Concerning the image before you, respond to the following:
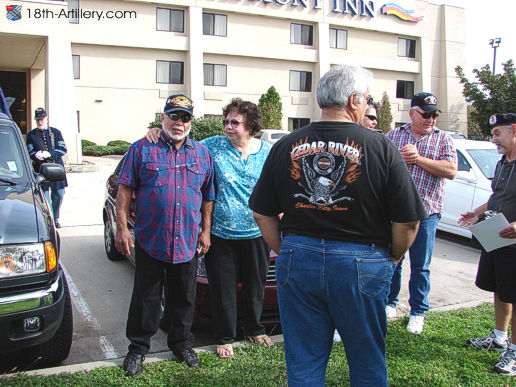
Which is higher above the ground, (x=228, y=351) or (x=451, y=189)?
(x=451, y=189)

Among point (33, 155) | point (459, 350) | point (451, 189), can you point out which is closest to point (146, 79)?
point (33, 155)

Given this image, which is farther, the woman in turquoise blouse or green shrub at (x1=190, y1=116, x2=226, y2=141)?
green shrub at (x1=190, y1=116, x2=226, y2=141)

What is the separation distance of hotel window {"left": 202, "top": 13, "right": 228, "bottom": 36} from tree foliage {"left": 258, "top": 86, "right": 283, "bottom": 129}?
5.13m

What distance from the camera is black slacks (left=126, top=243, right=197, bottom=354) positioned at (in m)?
3.54

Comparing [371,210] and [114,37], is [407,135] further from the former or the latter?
[114,37]

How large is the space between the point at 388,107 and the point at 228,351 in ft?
108

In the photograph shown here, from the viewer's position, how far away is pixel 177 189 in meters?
3.53

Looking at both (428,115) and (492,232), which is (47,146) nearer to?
(428,115)

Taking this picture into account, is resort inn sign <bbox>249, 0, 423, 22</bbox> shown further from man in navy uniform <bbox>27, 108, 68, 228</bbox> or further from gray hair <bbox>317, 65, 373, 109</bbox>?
gray hair <bbox>317, 65, 373, 109</bbox>

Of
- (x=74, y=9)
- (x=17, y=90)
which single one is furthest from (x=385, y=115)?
(x=17, y=90)

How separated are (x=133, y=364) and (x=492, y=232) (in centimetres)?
278

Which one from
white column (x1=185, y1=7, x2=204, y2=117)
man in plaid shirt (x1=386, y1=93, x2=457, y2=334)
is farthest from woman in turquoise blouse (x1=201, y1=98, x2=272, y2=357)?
white column (x1=185, y1=7, x2=204, y2=117)

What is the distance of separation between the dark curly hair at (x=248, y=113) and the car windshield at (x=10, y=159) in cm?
190

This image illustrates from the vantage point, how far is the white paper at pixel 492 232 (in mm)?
3467
